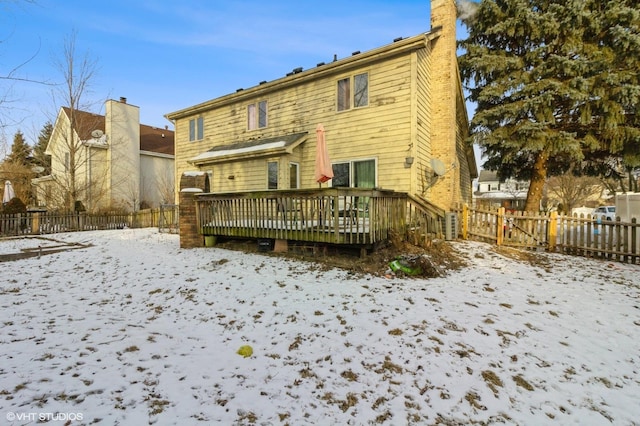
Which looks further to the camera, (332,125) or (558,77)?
(558,77)

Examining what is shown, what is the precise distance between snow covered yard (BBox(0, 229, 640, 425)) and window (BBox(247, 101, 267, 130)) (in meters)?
9.08

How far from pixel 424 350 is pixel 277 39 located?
47.7 feet

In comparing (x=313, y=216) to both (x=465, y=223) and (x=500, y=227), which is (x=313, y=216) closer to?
(x=465, y=223)

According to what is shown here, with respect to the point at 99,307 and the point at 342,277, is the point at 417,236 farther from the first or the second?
the point at 99,307

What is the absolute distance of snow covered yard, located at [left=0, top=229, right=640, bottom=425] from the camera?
8.16ft

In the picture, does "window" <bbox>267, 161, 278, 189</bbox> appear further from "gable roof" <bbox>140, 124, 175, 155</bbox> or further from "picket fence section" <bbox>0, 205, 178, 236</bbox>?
"gable roof" <bbox>140, 124, 175, 155</bbox>

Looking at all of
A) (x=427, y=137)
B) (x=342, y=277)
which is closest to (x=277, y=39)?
(x=427, y=137)

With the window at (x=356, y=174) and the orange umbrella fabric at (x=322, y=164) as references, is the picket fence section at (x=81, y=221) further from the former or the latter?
the orange umbrella fabric at (x=322, y=164)

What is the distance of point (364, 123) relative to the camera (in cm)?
1057

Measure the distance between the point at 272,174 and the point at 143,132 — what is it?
21.0 metres

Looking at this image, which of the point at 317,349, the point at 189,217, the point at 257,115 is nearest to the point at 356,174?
the point at 189,217

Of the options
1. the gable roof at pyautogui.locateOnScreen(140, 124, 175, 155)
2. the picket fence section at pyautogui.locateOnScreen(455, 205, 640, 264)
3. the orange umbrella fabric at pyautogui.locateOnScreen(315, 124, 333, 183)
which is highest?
the gable roof at pyautogui.locateOnScreen(140, 124, 175, 155)

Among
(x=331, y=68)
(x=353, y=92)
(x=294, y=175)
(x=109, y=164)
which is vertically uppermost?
(x=331, y=68)

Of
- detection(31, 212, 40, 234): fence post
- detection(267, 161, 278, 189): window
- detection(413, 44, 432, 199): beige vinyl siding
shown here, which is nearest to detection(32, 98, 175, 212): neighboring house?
detection(31, 212, 40, 234): fence post
